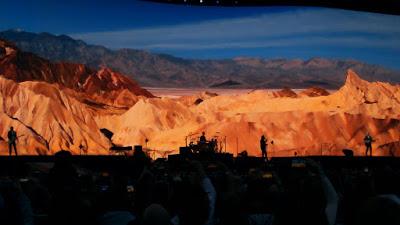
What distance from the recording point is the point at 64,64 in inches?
6501

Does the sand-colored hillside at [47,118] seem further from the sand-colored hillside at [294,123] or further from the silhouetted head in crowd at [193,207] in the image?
the silhouetted head in crowd at [193,207]

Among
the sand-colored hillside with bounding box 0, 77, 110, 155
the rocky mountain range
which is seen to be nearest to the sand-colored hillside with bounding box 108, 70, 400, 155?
the sand-colored hillside with bounding box 0, 77, 110, 155

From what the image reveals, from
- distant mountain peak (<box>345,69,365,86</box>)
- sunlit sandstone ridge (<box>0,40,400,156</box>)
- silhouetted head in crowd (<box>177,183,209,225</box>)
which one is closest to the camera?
silhouetted head in crowd (<box>177,183,209,225</box>)

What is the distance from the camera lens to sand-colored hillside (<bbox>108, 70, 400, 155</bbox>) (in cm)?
10062

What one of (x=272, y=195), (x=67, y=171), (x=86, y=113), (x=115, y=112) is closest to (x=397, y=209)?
Answer: (x=272, y=195)

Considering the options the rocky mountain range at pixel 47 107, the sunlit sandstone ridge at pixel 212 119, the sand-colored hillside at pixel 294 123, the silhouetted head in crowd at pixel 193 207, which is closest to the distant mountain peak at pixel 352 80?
the sand-colored hillside at pixel 294 123

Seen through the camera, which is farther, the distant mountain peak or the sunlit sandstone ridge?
the distant mountain peak

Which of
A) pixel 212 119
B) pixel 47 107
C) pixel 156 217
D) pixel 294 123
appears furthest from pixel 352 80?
pixel 156 217

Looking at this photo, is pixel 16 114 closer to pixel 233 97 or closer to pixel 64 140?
pixel 64 140

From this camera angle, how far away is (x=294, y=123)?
108 metres

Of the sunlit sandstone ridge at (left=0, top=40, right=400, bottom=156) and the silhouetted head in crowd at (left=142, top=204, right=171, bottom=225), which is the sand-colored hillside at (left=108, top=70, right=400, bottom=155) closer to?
the sunlit sandstone ridge at (left=0, top=40, right=400, bottom=156)

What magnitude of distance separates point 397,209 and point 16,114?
372ft

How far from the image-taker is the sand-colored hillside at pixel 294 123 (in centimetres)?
10062

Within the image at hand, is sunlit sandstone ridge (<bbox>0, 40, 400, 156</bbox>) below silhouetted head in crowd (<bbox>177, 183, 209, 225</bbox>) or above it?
below
